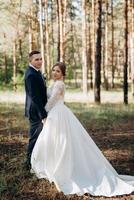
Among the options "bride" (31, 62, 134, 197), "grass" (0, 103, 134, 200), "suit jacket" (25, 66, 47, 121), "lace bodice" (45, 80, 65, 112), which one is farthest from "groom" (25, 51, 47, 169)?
"grass" (0, 103, 134, 200)

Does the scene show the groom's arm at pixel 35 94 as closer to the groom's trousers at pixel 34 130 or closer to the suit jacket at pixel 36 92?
the suit jacket at pixel 36 92

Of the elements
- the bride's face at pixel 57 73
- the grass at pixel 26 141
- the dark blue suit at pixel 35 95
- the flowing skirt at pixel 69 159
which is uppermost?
the bride's face at pixel 57 73

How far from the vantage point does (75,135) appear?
8.32 meters

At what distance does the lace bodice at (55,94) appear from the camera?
819 centimetres

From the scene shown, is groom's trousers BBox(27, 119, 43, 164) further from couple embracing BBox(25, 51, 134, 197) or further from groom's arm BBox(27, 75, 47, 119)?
groom's arm BBox(27, 75, 47, 119)

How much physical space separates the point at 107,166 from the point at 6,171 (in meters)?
2.10

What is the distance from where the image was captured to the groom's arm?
8047 mm

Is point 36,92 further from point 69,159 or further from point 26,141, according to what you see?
point 26,141

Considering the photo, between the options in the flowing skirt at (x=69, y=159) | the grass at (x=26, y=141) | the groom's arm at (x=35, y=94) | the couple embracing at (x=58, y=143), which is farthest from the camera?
the groom's arm at (x=35, y=94)

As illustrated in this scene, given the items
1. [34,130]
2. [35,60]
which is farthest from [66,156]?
[35,60]

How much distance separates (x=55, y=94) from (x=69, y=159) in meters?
1.27

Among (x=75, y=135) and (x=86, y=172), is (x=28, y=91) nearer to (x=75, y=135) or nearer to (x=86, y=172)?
(x=75, y=135)

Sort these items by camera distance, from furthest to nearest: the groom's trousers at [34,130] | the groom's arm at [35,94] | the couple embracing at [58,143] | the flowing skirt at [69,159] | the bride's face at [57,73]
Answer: the groom's trousers at [34,130]
the bride's face at [57,73]
the groom's arm at [35,94]
the couple embracing at [58,143]
the flowing skirt at [69,159]

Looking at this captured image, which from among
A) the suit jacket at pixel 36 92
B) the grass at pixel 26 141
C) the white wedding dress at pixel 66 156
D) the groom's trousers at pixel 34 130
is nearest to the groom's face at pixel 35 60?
the suit jacket at pixel 36 92
